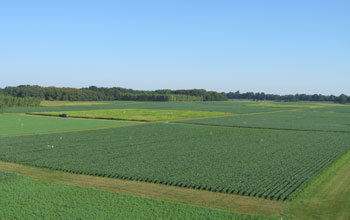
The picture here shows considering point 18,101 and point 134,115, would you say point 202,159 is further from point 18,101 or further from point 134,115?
point 18,101

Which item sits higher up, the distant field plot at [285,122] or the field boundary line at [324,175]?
the distant field plot at [285,122]

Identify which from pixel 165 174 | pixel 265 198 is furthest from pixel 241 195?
pixel 165 174

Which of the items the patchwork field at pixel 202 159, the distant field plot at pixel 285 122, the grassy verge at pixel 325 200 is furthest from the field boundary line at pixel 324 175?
the distant field plot at pixel 285 122

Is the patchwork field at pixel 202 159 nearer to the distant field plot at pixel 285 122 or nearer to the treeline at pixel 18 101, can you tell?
the distant field plot at pixel 285 122

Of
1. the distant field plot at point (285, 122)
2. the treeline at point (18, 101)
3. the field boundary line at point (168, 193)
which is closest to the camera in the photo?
the field boundary line at point (168, 193)

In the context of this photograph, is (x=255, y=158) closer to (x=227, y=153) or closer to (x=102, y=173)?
(x=227, y=153)

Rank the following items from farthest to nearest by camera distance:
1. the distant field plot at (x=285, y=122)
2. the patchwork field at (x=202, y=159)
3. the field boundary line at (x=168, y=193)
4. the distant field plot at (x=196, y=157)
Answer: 1. the distant field plot at (x=285, y=122)
2. the distant field plot at (x=196, y=157)
3. the patchwork field at (x=202, y=159)
4. the field boundary line at (x=168, y=193)
